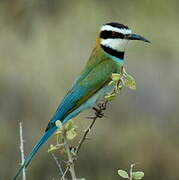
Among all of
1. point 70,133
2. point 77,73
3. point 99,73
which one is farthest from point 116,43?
point 77,73

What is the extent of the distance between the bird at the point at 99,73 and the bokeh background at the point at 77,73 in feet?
7.24

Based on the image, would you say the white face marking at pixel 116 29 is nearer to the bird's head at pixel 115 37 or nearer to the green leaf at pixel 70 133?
the bird's head at pixel 115 37

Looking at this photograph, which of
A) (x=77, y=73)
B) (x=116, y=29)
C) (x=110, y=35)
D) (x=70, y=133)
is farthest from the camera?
(x=77, y=73)

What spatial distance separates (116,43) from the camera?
12.8ft

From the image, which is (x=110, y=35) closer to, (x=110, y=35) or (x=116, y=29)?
(x=110, y=35)

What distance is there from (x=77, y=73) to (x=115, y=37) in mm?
3158

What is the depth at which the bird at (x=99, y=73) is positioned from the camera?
12.0ft

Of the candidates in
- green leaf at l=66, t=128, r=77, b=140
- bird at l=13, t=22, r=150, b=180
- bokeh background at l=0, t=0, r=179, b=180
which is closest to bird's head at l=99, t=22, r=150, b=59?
bird at l=13, t=22, r=150, b=180

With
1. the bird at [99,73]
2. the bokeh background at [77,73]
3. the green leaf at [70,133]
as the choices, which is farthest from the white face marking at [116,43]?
the bokeh background at [77,73]

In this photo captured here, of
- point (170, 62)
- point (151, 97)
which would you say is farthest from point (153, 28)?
point (151, 97)

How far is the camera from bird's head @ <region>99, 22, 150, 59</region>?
375cm

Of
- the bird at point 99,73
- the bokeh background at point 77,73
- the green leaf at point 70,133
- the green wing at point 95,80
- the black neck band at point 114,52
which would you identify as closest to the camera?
the green leaf at point 70,133

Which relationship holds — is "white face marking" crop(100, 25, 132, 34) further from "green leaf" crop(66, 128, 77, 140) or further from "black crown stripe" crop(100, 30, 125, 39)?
"green leaf" crop(66, 128, 77, 140)

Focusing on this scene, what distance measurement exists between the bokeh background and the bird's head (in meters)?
2.22
